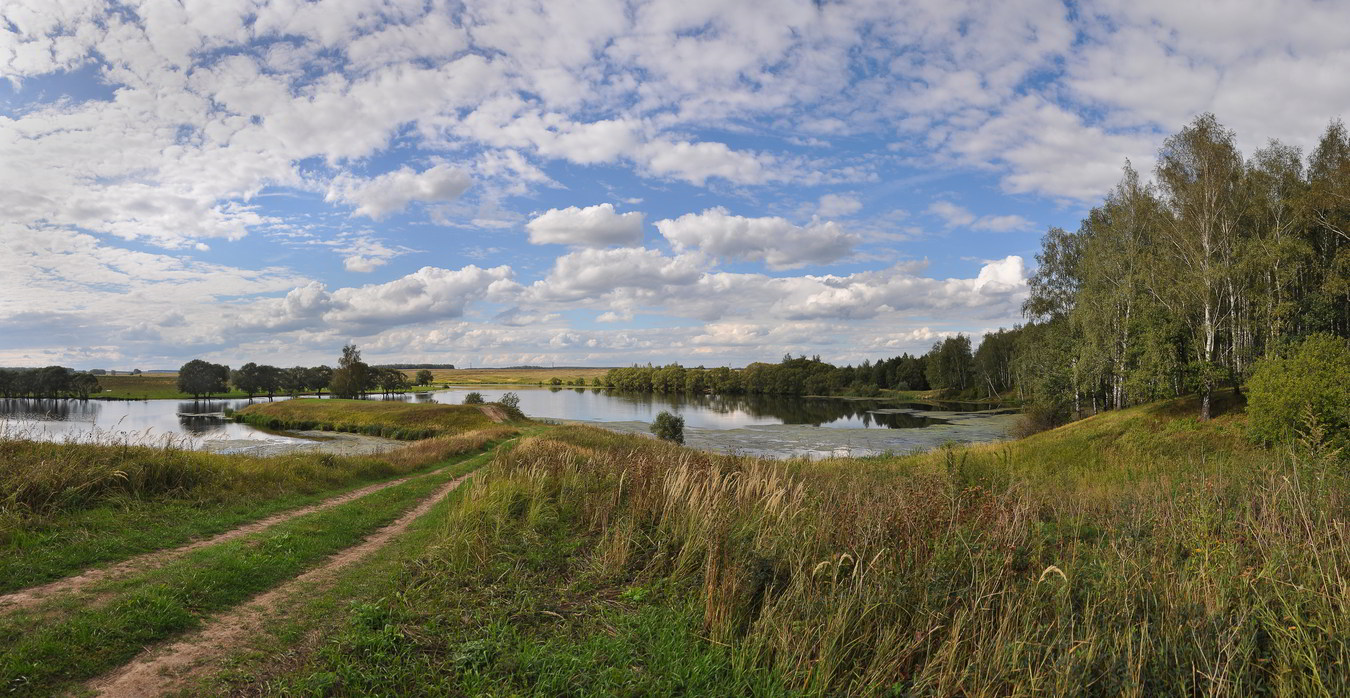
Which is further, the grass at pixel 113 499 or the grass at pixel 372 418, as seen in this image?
the grass at pixel 372 418

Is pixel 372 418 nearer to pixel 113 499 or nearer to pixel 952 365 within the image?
pixel 113 499

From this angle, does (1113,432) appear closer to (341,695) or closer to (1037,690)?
(1037,690)

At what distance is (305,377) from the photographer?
140 meters

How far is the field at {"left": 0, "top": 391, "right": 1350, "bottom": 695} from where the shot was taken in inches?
166

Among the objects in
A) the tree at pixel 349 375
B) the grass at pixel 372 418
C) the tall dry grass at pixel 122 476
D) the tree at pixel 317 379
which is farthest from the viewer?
the tree at pixel 317 379

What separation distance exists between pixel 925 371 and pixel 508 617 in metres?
122

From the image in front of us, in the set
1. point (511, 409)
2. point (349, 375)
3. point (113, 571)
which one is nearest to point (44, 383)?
point (349, 375)

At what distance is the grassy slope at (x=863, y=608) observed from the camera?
13.6 ft

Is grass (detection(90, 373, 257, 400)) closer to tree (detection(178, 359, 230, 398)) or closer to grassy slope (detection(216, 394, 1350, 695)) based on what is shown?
tree (detection(178, 359, 230, 398))

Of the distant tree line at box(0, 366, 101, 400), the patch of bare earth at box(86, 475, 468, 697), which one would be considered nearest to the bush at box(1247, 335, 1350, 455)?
the patch of bare earth at box(86, 475, 468, 697)

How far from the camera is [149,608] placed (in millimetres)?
5918

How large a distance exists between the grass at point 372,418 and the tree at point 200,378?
2432 inches

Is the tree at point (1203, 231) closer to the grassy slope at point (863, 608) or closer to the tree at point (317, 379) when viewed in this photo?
the grassy slope at point (863, 608)

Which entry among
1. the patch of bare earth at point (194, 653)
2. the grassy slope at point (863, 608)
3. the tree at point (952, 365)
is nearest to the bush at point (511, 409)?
the patch of bare earth at point (194, 653)
